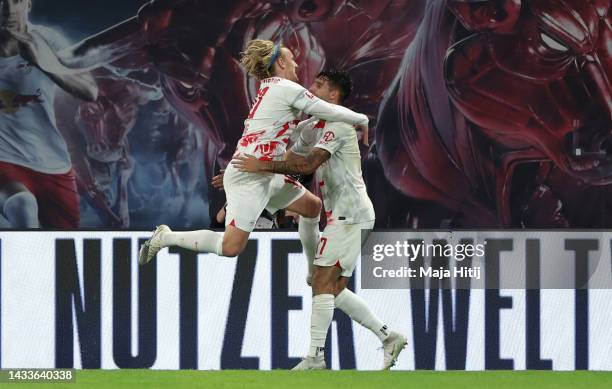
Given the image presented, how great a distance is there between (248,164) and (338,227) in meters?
0.61

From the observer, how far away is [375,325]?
24.3 feet

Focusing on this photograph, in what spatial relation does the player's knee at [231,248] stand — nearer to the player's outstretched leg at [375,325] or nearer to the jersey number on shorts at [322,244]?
the jersey number on shorts at [322,244]

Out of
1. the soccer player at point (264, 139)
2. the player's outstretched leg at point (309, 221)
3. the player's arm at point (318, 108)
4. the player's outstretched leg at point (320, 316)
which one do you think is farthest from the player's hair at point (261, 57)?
the player's outstretched leg at point (320, 316)

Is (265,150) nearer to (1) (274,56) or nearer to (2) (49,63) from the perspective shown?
(1) (274,56)

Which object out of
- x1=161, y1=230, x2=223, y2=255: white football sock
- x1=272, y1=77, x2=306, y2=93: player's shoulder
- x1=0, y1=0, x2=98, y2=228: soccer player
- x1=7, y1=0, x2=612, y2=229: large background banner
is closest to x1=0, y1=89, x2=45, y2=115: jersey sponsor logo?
x1=0, y1=0, x2=98, y2=228: soccer player

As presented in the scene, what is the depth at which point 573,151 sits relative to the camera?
34.5 feet

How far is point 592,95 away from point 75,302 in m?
4.34

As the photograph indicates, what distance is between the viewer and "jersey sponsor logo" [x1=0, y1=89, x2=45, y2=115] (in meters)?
10.4

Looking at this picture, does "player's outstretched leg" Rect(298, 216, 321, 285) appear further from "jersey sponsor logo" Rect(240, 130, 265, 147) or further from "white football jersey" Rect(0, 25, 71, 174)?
"white football jersey" Rect(0, 25, 71, 174)

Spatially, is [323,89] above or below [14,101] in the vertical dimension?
below

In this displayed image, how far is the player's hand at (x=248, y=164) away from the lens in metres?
7.12

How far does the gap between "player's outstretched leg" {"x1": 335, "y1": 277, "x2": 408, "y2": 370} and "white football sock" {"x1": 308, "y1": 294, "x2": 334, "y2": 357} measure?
137 millimetres

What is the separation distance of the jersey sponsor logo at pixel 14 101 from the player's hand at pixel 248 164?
12.1 feet

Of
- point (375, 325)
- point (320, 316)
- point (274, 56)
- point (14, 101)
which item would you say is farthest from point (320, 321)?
point (14, 101)
